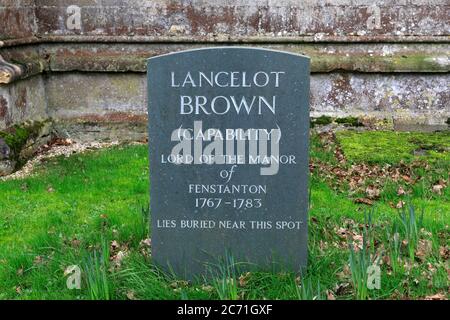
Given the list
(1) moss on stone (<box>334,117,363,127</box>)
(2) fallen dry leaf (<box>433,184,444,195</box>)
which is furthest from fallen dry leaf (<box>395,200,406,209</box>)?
(1) moss on stone (<box>334,117,363,127</box>)

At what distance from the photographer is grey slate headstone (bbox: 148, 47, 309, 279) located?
4531mm

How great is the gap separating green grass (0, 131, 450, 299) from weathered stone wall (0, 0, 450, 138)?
1.69 meters

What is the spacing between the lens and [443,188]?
6535 millimetres

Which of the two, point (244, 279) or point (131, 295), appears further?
point (244, 279)

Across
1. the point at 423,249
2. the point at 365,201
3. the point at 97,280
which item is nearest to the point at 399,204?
the point at 365,201

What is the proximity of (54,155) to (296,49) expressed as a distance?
11.3ft

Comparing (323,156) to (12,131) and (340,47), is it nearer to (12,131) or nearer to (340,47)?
(340,47)

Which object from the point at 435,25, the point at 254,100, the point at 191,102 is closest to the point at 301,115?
the point at 254,100

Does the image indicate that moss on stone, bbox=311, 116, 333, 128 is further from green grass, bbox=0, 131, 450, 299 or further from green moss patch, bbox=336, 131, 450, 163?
green grass, bbox=0, 131, 450, 299

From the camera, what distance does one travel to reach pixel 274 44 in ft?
29.9

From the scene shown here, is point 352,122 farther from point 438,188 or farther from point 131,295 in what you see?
point 131,295

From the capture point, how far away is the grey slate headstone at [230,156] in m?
4.53

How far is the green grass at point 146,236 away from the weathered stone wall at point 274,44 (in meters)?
1.69

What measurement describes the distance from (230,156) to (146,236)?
3.68 ft
